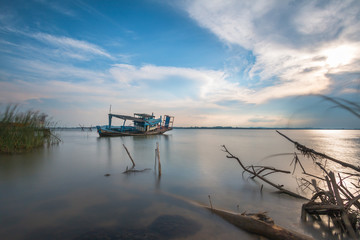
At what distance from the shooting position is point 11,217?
432cm

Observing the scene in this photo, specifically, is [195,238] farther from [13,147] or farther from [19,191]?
[13,147]

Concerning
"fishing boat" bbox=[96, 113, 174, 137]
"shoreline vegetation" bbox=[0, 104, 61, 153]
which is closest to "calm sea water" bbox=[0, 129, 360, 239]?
"shoreline vegetation" bbox=[0, 104, 61, 153]

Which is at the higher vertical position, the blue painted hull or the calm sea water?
the blue painted hull

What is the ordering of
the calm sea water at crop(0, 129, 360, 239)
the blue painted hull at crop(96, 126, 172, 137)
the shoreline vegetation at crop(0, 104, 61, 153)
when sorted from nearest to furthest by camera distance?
the calm sea water at crop(0, 129, 360, 239) → the shoreline vegetation at crop(0, 104, 61, 153) → the blue painted hull at crop(96, 126, 172, 137)

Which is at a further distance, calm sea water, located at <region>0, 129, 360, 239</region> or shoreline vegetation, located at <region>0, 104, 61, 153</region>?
shoreline vegetation, located at <region>0, 104, 61, 153</region>

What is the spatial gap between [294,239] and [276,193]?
3.35 metres

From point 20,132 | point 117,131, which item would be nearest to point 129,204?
point 20,132

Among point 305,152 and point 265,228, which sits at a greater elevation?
point 305,152

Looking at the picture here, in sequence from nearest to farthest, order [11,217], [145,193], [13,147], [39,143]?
[11,217] < [145,193] < [13,147] < [39,143]

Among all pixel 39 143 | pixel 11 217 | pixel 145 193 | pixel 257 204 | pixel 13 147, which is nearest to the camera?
pixel 11 217

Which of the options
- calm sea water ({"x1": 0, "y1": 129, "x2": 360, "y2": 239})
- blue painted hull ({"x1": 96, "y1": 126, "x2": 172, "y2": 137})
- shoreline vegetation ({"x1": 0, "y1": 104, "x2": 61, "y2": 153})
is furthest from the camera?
blue painted hull ({"x1": 96, "y1": 126, "x2": 172, "y2": 137})

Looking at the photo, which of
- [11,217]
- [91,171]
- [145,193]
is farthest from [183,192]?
[91,171]

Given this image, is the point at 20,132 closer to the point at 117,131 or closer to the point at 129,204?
the point at 129,204

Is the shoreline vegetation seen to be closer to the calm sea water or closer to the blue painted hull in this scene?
the calm sea water
